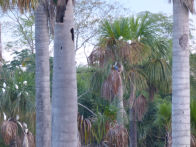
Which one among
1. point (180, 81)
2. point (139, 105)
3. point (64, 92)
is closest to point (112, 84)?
point (139, 105)

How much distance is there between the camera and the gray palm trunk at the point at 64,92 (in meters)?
6.86

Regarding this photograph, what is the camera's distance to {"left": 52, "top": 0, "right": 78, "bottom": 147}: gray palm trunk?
686 centimetres

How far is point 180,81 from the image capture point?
816cm

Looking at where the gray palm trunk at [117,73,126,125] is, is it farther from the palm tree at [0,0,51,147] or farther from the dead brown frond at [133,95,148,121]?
the palm tree at [0,0,51,147]

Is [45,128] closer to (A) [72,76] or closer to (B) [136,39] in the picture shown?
(A) [72,76]

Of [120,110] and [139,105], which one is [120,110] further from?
[139,105]

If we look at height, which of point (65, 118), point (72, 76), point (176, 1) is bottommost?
point (65, 118)

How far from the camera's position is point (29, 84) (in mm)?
16141

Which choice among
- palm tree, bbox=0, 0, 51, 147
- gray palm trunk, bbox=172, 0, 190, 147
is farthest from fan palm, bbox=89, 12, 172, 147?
gray palm trunk, bbox=172, 0, 190, 147

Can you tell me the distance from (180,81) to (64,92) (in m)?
2.60

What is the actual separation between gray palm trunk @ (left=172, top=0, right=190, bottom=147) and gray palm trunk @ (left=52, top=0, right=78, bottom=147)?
7.41 feet

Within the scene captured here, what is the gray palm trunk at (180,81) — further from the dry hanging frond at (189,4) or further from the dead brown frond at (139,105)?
the dead brown frond at (139,105)

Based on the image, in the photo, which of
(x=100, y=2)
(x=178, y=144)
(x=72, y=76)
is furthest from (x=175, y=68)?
(x=100, y=2)

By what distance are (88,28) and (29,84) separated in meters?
14.8
